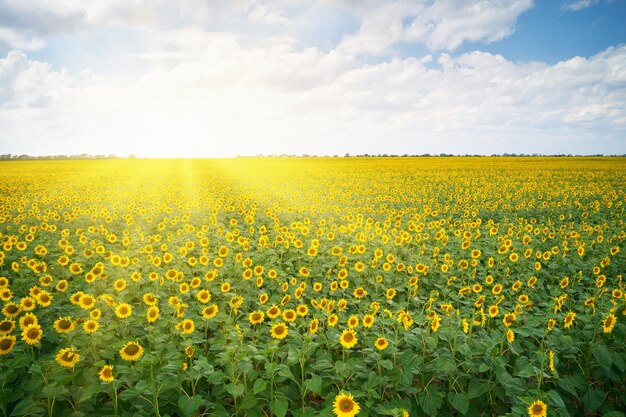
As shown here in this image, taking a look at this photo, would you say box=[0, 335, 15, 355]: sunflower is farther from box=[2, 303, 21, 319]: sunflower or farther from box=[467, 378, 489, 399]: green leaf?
box=[467, 378, 489, 399]: green leaf

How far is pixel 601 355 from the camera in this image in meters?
3.23

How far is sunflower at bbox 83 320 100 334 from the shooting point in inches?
142

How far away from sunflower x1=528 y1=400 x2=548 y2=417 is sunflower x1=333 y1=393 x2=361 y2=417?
134cm

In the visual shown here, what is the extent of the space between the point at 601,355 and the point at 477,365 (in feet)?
3.73

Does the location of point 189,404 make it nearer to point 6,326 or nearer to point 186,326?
point 186,326

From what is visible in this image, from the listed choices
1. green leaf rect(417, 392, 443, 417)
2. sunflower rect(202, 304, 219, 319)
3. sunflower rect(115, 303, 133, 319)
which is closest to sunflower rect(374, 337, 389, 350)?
green leaf rect(417, 392, 443, 417)

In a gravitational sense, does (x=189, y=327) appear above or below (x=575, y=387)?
above

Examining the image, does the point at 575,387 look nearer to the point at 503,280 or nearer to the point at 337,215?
the point at 503,280

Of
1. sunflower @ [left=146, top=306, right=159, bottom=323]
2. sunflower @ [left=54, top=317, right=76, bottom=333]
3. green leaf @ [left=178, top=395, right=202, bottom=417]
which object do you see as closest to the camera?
green leaf @ [left=178, top=395, right=202, bottom=417]

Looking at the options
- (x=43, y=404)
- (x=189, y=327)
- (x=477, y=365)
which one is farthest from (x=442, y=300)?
(x=43, y=404)

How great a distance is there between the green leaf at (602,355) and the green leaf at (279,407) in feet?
9.70

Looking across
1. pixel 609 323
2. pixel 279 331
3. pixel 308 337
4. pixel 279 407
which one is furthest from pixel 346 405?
pixel 609 323

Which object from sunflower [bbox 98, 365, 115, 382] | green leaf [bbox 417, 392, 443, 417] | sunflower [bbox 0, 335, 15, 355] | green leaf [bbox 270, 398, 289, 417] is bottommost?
green leaf [bbox 417, 392, 443, 417]

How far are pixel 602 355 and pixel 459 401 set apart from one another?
4.88ft
